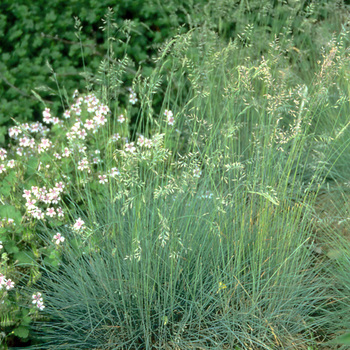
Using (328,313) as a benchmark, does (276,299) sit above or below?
above

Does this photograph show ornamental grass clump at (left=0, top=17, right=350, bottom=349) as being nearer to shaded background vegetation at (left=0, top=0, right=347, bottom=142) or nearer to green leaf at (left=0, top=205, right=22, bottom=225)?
green leaf at (left=0, top=205, right=22, bottom=225)

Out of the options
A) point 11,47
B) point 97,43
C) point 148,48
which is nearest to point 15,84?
point 11,47

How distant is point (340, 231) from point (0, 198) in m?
1.98

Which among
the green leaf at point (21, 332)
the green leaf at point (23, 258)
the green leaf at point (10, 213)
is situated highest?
the green leaf at point (10, 213)

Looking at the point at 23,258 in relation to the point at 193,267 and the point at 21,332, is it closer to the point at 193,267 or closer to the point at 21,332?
Answer: the point at 21,332

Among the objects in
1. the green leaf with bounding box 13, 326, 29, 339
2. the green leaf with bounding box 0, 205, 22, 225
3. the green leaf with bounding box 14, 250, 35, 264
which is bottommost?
the green leaf with bounding box 13, 326, 29, 339

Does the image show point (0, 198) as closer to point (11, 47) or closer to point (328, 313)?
point (328, 313)

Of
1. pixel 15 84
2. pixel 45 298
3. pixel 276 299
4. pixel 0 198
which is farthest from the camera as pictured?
pixel 15 84

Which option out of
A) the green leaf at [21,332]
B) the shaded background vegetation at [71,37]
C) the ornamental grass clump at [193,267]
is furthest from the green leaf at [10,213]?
the shaded background vegetation at [71,37]

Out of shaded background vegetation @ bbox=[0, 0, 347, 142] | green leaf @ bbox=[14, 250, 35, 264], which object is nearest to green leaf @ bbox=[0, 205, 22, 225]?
green leaf @ bbox=[14, 250, 35, 264]

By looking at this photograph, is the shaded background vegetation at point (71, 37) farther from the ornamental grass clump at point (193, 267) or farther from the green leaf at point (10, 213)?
the ornamental grass clump at point (193, 267)

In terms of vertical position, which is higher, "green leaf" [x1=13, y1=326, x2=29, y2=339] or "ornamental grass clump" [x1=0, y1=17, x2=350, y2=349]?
"ornamental grass clump" [x1=0, y1=17, x2=350, y2=349]

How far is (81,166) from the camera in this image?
9.80ft

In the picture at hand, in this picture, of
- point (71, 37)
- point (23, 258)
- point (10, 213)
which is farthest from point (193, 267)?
point (71, 37)
